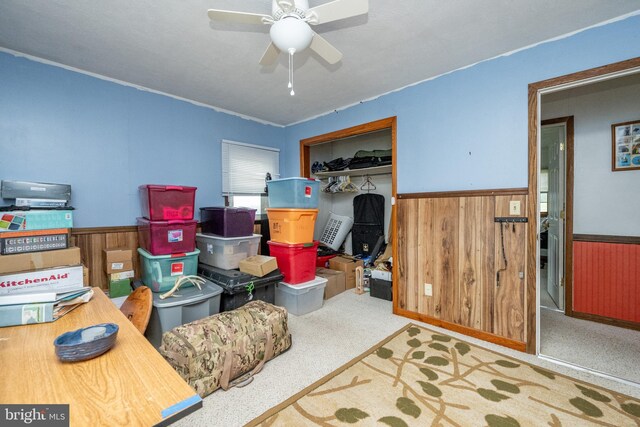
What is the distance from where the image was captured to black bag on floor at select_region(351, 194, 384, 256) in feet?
14.5

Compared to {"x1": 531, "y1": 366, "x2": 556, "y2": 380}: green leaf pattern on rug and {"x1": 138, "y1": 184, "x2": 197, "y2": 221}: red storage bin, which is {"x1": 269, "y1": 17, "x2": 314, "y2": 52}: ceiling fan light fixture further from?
{"x1": 531, "y1": 366, "x2": 556, "y2": 380}: green leaf pattern on rug

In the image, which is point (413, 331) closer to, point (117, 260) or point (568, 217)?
point (568, 217)

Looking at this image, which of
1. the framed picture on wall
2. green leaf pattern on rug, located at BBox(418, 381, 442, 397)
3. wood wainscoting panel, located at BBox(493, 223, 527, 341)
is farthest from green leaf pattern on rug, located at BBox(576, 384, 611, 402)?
the framed picture on wall

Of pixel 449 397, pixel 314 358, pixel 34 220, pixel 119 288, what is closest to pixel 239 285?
pixel 314 358

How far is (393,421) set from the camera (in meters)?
1.53

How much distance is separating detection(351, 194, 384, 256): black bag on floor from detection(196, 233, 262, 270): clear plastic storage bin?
6.66 ft

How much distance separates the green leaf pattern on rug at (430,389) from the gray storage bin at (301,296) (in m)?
1.47

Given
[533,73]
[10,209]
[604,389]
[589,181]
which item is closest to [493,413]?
[604,389]

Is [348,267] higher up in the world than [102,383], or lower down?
lower down

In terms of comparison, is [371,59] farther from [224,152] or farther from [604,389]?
[604,389]

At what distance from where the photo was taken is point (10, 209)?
1951mm

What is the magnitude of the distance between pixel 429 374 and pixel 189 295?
6.57ft

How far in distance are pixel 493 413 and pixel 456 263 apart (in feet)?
4.18

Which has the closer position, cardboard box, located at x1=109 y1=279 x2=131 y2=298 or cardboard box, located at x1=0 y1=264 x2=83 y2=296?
cardboard box, located at x1=0 y1=264 x2=83 y2=296
